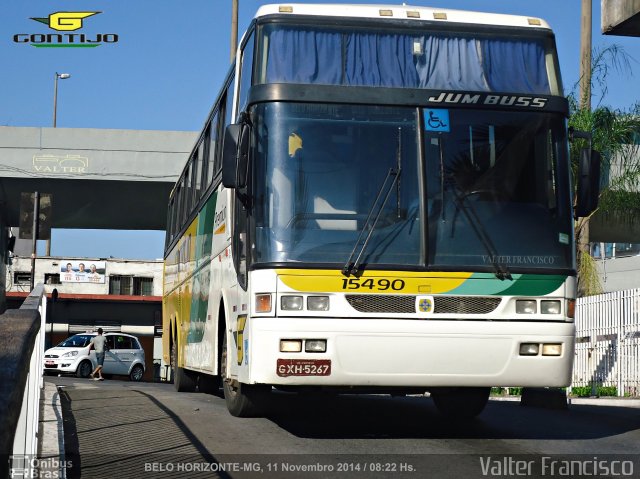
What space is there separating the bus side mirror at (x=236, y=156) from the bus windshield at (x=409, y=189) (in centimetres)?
11

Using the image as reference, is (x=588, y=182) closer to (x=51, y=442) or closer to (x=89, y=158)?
(x=51, y=442)

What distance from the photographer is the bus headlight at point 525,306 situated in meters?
9.23

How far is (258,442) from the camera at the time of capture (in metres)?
9.04

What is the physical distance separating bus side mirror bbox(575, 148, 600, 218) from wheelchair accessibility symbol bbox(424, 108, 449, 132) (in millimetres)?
1296

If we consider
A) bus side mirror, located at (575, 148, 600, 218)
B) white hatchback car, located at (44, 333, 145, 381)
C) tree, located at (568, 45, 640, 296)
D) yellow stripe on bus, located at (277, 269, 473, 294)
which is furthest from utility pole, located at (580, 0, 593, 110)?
white hatchback car, located at (44, 333, 145, 381)

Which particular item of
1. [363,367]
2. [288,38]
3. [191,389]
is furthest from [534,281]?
[191,389]

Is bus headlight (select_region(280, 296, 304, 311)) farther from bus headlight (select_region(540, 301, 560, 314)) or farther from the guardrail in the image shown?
the guardrail

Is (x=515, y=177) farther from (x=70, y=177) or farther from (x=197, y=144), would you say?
(x=70, y=177)

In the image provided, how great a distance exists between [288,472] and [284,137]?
299 centimetres

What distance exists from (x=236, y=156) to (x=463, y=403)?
3.86 m

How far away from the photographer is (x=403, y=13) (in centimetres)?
1014

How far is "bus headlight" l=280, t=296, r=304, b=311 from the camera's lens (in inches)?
350

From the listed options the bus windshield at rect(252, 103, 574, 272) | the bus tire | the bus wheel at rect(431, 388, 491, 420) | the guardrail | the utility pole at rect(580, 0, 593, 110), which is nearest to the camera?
the guardrail

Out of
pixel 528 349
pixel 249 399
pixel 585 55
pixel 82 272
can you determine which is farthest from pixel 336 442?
pixel 82 272
